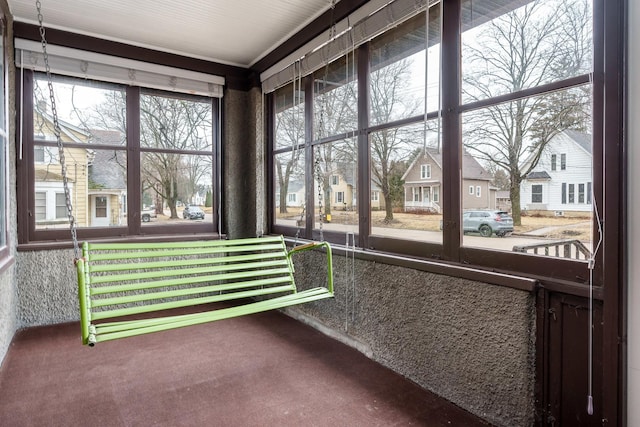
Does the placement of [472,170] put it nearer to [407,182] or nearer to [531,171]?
[531,171]

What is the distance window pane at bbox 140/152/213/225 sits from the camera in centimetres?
373

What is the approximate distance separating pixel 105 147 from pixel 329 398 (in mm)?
2993

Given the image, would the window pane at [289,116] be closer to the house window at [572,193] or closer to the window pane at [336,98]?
the window pane at [336,98]

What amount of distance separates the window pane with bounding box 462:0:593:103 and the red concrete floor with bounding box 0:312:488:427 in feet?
5.39

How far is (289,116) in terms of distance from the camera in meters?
3.66

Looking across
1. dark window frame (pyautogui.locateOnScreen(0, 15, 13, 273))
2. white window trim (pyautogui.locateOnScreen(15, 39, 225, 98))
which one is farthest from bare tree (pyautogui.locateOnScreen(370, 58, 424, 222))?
dark window frame (pyautogui.locateOnScreen(0, 15, 13, 273))

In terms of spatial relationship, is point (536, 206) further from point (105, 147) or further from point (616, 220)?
point (105, 147)

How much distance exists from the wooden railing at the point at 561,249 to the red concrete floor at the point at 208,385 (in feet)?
2.85

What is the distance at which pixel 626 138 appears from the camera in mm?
1335

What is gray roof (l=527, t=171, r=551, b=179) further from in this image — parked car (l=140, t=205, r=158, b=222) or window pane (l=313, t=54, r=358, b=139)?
parked car (l=140, t=205, r=158, b=222)

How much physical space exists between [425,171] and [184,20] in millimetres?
2344

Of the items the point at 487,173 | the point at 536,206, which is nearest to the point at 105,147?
the point at 487,173

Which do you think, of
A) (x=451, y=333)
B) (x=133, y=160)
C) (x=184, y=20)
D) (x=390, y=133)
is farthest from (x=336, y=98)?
Result: (x=133, y=160)

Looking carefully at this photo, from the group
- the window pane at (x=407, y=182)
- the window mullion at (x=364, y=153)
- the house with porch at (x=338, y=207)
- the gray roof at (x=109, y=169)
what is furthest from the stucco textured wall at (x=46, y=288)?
the window pane at (x=407, y=182)
